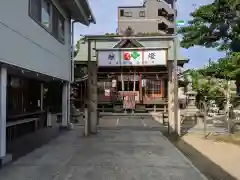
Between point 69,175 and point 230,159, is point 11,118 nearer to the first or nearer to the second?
point 69,175

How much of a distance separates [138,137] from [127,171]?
652 cm

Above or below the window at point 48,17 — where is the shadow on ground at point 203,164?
below

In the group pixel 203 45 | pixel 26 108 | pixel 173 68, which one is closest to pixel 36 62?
pixel 26 108

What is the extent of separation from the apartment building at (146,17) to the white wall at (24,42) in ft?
187

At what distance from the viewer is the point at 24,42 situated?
32.0ft

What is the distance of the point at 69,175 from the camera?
7.07 meters

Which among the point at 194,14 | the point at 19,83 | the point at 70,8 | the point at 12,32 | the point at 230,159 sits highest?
the point at 70,8

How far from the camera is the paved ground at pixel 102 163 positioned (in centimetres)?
706

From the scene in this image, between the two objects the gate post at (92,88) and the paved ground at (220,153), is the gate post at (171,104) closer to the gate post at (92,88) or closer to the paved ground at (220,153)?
the paved ground at (220,153)

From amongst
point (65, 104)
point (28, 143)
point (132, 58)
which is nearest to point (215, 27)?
point (132, 58)

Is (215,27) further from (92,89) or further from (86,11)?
(86,11)

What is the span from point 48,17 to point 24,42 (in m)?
3.80

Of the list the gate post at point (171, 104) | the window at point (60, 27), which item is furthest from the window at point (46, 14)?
the gate post at point (171, 104)

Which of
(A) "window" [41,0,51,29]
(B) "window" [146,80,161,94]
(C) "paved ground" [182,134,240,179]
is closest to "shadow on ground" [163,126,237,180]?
(C) "paved ground" [182,134,240,179]
